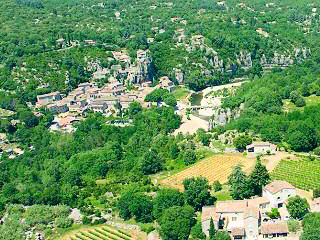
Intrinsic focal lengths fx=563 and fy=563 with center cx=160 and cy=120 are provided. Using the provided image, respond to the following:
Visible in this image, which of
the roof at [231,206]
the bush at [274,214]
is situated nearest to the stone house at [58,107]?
the roof at [231,206]

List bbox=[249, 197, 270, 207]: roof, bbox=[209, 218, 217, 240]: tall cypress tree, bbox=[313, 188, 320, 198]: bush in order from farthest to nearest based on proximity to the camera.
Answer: bbox=[313, 188, 320, 198]: bush
bbox=[249, 197, 270, 207]: roof
bbox=[209, 218, 217, 240]: tall cypress tree

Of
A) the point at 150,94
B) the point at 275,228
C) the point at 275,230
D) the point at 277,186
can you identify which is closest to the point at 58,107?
the point at 150,94

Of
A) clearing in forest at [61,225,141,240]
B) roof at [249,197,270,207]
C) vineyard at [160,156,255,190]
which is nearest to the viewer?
roof at [249,197,270,207]

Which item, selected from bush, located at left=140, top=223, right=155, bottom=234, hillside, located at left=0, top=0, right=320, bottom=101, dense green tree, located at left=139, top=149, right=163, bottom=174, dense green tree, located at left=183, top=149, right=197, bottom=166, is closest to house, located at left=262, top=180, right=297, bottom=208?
bush, located at left=140, top=223, right=155, bottom=234

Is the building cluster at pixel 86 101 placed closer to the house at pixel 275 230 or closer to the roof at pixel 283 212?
the roof at pixel 283 212

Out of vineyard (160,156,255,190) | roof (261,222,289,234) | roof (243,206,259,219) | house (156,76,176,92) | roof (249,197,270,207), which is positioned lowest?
house (156,76,176,92)

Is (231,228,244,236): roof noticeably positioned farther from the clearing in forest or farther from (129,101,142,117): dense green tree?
(129,101,142,117): dense green tree
